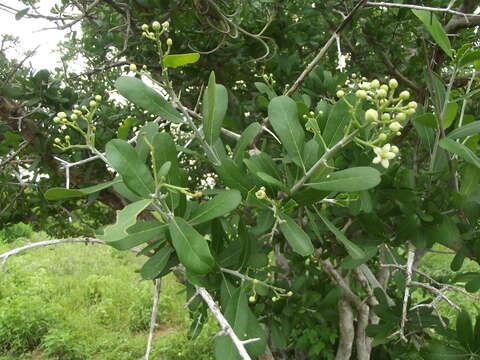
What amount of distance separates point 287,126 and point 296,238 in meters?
0.23

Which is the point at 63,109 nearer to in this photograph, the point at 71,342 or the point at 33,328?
the point at 71,342

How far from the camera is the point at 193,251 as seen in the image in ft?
2.65

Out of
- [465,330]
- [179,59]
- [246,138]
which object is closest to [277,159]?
[246,138]

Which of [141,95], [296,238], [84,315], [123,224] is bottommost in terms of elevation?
[84,315]

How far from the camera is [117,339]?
14.1 ft

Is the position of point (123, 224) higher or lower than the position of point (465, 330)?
higher

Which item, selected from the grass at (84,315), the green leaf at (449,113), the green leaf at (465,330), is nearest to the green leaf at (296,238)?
the green leaf at (449,113)

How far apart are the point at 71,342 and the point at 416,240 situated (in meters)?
3.63

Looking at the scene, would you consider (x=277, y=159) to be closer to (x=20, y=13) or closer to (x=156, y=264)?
(x=156, y=264)

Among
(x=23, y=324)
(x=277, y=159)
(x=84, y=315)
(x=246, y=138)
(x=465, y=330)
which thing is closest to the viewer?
(x=246, y=138)

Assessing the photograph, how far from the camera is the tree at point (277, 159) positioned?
87cm

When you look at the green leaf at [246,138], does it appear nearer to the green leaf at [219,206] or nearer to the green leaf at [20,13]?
the green leaf at [219,206]

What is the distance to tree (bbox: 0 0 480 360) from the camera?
874mm

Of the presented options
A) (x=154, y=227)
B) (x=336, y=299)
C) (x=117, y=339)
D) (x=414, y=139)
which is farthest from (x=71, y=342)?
(x=154, y=227)
